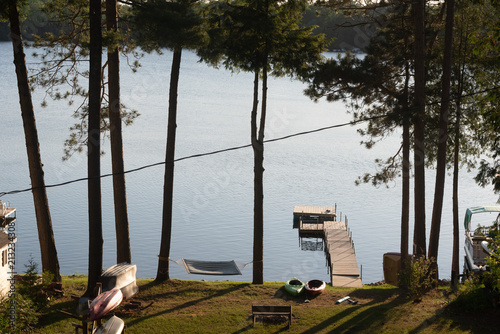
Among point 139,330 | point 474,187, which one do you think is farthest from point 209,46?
point 474,187

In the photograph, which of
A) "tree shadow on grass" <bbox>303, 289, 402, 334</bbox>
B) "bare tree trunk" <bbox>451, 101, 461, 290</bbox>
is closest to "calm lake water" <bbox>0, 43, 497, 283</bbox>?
"bare tree trunk" <bbox>451, 101, 461, 290</bbox>

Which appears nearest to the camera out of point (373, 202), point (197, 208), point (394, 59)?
point (394, 59)

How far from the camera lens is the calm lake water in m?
25.9

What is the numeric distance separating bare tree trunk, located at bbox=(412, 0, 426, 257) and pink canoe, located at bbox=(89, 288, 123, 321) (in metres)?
8.43

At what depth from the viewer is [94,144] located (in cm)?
1230

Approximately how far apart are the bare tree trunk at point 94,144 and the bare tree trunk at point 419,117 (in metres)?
8.06

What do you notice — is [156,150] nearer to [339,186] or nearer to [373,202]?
[339,186]

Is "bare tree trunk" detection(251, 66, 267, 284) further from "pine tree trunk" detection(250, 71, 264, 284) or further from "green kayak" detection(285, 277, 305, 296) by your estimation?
"green kayak" detection(285, 277, 305, 296)

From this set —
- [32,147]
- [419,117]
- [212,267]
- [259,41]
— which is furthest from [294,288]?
[32,147]

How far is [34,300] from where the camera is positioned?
38.5 ft

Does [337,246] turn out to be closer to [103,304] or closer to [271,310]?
[271,310]

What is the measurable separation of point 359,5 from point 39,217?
10469mm

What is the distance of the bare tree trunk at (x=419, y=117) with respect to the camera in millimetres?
14469

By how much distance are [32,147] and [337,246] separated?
16274 mm
